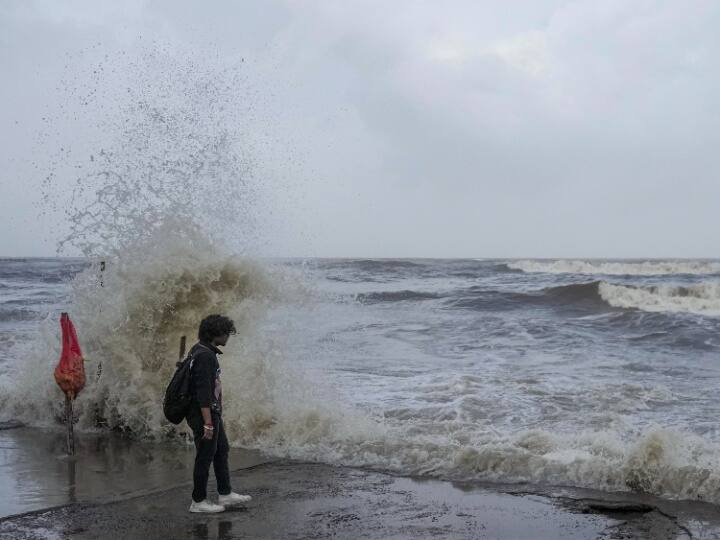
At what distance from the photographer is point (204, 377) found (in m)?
4.75

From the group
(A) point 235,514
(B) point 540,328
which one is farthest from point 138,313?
(B) point 540,328

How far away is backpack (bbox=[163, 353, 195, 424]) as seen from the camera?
15.7ft

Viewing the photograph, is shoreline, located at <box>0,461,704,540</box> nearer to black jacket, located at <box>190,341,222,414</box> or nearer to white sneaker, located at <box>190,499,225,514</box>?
white sneaker, located at <box>190,499,225,514</box>

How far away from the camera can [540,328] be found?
16.3 metres

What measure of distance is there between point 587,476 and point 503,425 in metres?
1.98

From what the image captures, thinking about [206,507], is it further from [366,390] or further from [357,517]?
[366,390]

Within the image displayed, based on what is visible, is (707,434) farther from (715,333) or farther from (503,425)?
(715,333)

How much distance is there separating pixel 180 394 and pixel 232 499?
0.83 metres

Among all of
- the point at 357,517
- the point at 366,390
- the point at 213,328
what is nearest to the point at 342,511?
the point at 357,517

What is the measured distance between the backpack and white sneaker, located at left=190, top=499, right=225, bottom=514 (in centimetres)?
57

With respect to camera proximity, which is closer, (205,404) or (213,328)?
(205,404)

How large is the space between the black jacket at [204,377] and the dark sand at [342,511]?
73 centimetres

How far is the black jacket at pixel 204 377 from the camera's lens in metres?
4.74

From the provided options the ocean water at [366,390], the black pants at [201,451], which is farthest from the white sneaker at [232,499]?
the ocean water at [366,390]
